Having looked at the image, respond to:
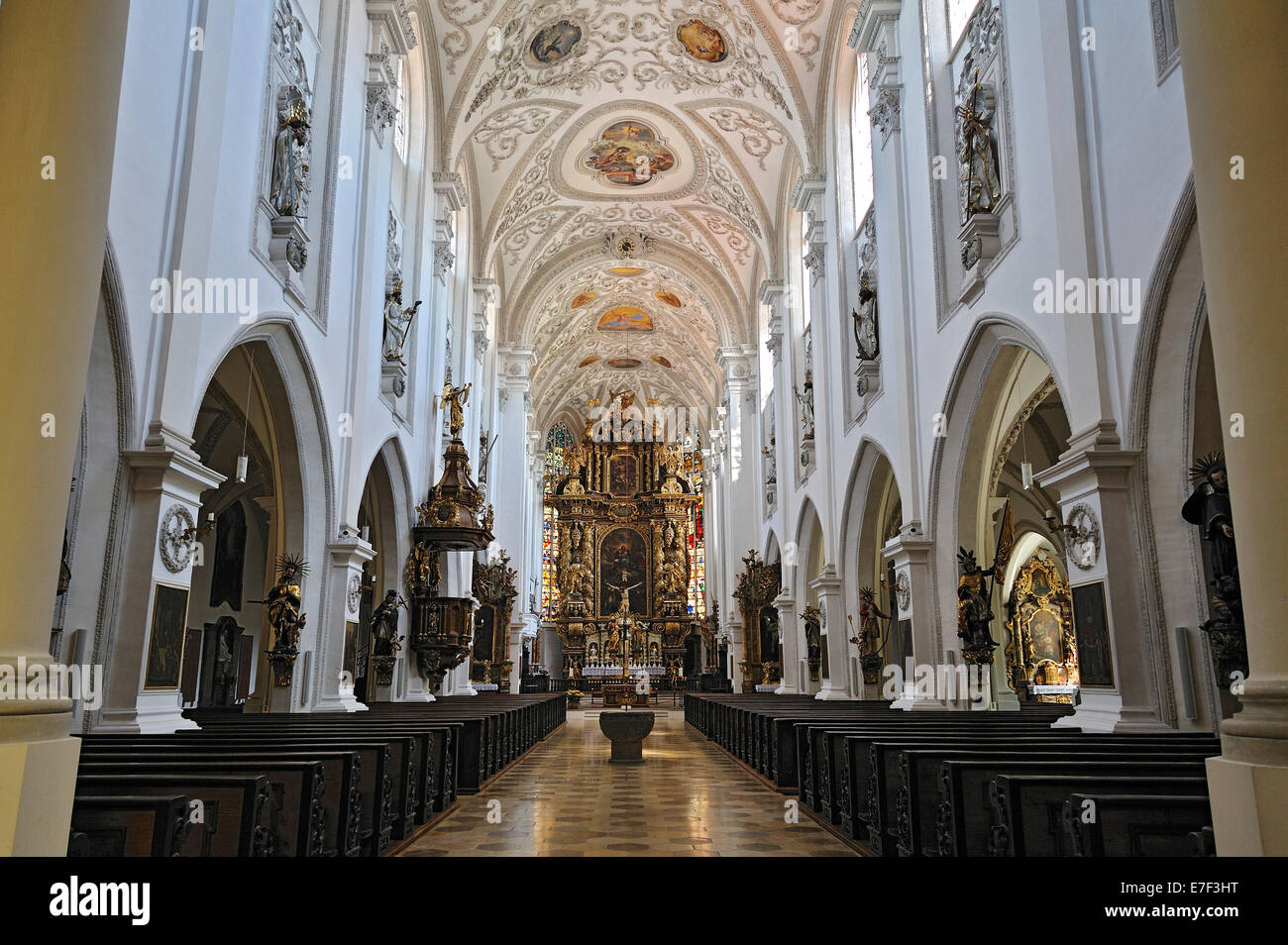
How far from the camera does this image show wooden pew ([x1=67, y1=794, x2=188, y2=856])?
300 centimetres

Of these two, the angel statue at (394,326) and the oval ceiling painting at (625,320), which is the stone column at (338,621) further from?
the oval ceiling painting at (625,320)

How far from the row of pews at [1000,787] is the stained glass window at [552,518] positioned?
1184 inches

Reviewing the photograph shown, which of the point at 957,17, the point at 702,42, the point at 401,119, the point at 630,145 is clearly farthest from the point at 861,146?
the point at 630,145

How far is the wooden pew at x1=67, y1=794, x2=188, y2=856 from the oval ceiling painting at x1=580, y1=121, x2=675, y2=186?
18.8m

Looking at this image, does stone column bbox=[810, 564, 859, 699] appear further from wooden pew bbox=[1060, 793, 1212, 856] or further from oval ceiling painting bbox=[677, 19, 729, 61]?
wooden pew bbox=[1060, 793, 1212, 856]

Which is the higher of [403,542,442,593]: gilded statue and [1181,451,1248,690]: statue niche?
[403,542,442,593]: gilded statue

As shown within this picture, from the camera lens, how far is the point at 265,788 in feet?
11.9

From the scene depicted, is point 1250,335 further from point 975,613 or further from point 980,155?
point 980,155

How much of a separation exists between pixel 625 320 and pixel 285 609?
22.4 metres
